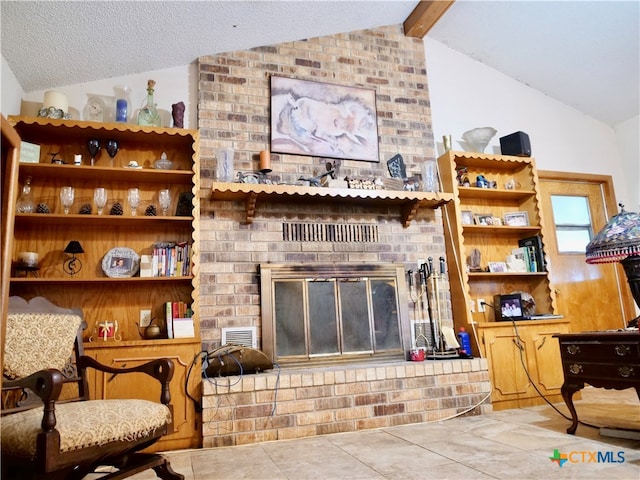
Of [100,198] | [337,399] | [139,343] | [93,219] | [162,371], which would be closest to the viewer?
[162,371]

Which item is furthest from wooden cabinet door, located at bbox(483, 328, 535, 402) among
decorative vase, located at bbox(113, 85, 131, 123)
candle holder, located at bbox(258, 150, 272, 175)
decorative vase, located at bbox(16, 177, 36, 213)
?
decorative vase, located at bbox(16, 177, 36, 213)

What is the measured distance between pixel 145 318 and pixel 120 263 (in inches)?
17.4

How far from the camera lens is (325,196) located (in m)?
3.55

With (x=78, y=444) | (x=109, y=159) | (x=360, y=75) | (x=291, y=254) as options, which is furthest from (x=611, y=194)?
(x=78, y=444)

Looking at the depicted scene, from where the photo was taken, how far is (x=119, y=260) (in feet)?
10.8

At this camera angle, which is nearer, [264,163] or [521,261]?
[264,163]

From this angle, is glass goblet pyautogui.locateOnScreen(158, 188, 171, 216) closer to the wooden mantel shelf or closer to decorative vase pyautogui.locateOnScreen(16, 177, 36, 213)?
the wooden mantel shelf

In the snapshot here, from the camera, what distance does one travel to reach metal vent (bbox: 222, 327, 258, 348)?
10.8ft

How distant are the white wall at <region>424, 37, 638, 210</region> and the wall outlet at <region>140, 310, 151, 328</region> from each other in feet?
9.90

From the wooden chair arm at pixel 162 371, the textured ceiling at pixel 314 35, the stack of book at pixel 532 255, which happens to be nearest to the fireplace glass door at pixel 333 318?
the stack of book at pixel 532 255

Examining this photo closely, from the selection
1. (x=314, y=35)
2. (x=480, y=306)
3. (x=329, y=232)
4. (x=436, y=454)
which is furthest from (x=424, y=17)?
(x=436, y=454)

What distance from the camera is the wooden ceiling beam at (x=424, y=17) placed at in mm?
3986

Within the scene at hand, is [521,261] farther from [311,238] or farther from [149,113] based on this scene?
[149,113]

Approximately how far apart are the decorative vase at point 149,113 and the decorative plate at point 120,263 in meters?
0.98
